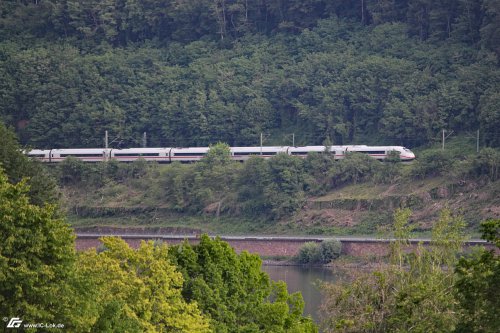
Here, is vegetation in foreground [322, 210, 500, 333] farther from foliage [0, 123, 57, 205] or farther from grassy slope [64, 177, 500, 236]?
grassy slope [64, 177, 500, 236]

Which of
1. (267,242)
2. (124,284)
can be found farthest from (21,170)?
(267,242)

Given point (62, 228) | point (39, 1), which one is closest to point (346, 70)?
point (39, 1)

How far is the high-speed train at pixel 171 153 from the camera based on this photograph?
10275cm

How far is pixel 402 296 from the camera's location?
40906mm

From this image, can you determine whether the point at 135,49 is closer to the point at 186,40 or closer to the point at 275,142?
the point at 186,40

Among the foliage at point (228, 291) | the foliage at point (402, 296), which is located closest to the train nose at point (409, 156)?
the foliage at point (402, 296)

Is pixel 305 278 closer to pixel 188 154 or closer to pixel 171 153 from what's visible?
pixel 188 154

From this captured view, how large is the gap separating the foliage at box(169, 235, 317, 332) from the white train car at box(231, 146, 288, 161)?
204 ft

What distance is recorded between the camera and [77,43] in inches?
5113

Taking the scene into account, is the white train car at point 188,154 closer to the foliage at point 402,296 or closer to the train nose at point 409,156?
the train nose at point 409,156

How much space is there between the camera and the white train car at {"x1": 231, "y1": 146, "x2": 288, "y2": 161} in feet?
348

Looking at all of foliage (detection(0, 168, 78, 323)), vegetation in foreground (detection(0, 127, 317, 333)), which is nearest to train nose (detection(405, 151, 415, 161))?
vegetation in foreground (detection(0, 127, 317, 333))

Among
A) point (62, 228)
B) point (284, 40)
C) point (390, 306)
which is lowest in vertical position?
point (390, 306)

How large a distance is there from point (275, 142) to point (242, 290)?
69.7 m
